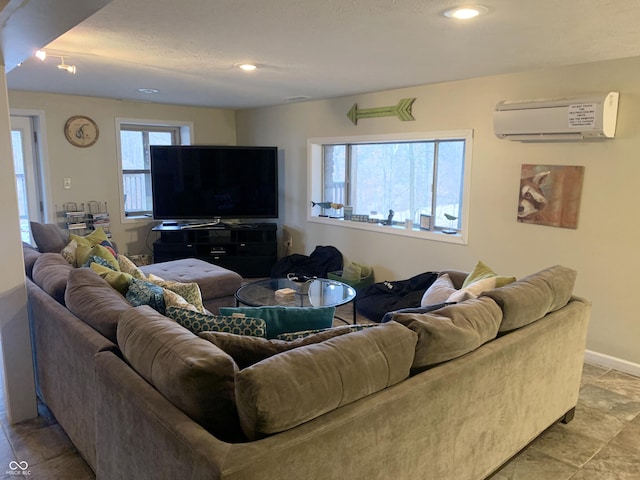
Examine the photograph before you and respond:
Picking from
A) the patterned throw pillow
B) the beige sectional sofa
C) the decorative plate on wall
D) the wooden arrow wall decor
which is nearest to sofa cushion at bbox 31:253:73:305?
the beige sectional sofa

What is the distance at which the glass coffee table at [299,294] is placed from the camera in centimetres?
358

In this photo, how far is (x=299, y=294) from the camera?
3.84m

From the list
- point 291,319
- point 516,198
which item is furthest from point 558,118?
point 291,319

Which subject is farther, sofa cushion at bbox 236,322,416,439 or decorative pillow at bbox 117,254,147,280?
decorative pillow at bbox 117,254,147,280

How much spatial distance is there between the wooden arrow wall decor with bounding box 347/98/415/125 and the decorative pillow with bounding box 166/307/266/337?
10.6ft

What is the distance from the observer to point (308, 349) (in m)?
1.59

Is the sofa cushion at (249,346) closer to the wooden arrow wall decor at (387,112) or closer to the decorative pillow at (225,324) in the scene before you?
the decorative pillow at (225,324)

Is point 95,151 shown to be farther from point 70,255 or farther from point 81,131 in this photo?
point 70,255

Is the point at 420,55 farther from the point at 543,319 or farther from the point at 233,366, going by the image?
the point at 233,366

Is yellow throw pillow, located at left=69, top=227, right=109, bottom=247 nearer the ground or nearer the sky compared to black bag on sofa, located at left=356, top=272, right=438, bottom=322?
nearer the sky

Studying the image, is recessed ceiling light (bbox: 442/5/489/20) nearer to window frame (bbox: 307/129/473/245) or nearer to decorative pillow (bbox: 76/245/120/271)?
window frame (bbox: 307/129/473/245)

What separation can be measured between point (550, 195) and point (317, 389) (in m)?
2.95

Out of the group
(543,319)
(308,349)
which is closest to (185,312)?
(308,349)

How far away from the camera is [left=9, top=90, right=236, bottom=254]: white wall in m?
5.43
